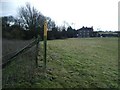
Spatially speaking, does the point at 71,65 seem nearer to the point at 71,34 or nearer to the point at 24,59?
the point at 24,59

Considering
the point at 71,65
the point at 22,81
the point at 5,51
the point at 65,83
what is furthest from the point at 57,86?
the point at 5,51

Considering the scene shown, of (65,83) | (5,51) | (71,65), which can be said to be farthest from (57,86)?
(5,51)

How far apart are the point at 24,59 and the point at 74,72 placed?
2062 mm

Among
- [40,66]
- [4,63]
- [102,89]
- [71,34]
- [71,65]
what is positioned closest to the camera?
[4,63]

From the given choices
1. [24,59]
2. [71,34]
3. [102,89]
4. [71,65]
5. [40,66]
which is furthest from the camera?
[71,34]

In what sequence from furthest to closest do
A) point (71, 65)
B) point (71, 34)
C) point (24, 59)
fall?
point (71, 34), point (71, 65), point (24, 59)

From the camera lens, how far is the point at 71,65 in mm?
9367

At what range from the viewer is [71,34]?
60.4m

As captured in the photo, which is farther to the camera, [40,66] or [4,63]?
[40,66]

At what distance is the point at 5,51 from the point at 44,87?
13.4 ft

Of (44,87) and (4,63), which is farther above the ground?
(4,63)

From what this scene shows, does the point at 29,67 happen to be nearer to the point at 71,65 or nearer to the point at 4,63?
the point at 4,63

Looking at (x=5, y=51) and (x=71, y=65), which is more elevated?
(x=5, y=51)

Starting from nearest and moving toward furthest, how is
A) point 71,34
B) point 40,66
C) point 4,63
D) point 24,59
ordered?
point 4,63 < point 24,59 < point 40,66 < point 71,34
